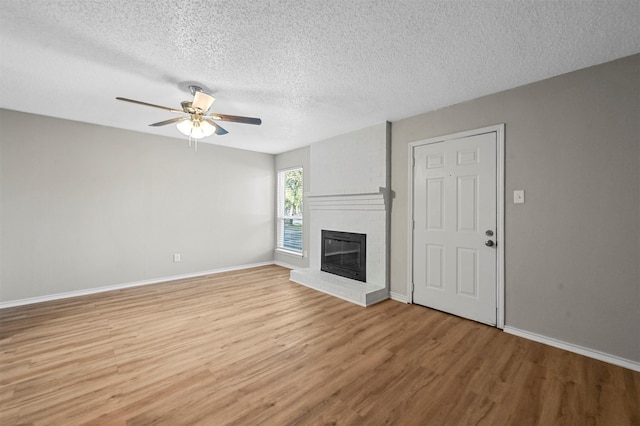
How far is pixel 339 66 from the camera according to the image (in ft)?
7.61

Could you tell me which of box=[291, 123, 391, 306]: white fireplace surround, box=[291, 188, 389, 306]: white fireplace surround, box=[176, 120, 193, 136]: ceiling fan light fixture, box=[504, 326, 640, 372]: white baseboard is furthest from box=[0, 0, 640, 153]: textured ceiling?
box=[504, 326, 640, 372]: white baseboard

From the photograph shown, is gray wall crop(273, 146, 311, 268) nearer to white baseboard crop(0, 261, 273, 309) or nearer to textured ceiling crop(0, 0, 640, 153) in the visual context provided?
white baseboard crop(0, 261, 273, 309)

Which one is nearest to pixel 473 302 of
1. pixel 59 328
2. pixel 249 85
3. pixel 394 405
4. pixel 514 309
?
pixel 514 309

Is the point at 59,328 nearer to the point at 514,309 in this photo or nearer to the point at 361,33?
the point at 361,33

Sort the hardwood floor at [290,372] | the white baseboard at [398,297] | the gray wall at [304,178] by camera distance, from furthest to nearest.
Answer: the gray wall at [304,178] < the white baseboard at [398,297] < the hardwood floor at [290,372]

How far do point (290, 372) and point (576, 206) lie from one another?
285 cm

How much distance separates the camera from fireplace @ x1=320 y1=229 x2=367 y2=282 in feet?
13.2

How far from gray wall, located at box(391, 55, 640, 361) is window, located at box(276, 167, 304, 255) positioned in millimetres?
3638

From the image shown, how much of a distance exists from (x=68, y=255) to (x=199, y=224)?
183 centimetres

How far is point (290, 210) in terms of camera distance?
19.1 ft

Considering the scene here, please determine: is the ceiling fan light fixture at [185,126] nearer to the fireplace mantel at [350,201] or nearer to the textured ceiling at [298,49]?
the textured ceiling at [298,49]

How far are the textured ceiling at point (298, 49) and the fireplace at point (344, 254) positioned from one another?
2.04 meters

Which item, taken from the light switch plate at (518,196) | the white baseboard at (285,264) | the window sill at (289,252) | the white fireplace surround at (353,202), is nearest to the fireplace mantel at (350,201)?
the white fireplace surround at (353,202)

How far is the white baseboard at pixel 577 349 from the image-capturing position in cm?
206
